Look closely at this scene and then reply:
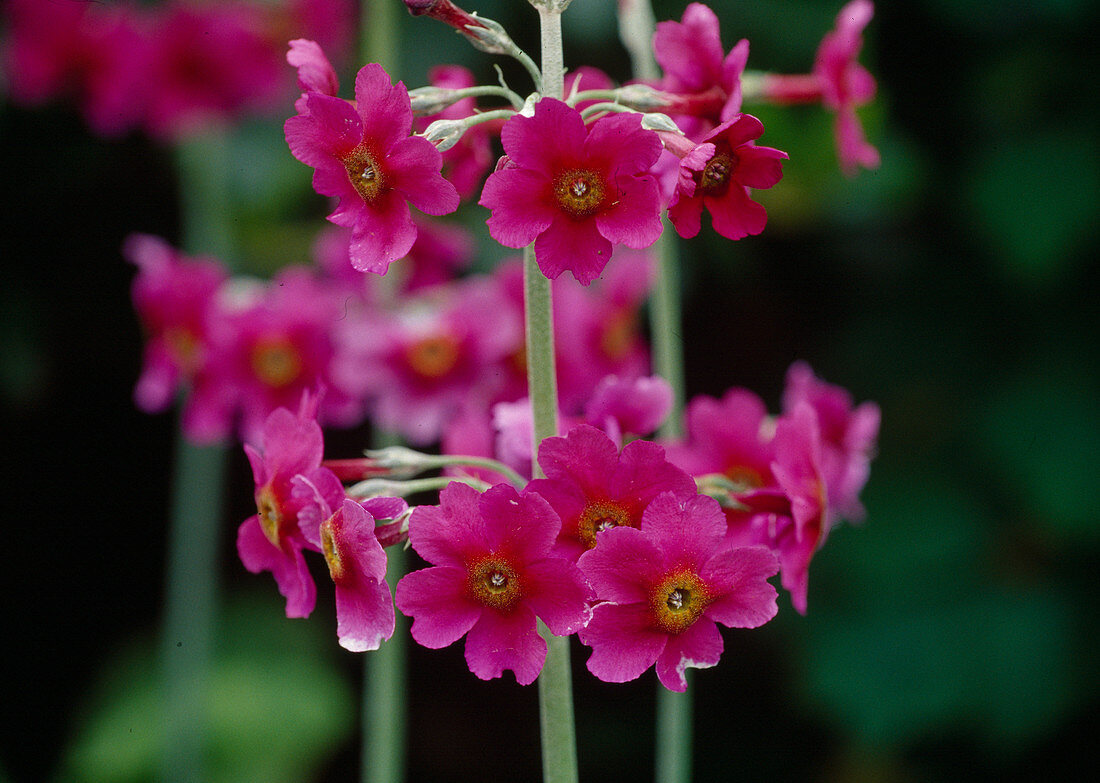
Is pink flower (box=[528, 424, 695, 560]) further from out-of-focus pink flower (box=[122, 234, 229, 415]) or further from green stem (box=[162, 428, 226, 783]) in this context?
green stem (box=[162, 428, 226, 783])

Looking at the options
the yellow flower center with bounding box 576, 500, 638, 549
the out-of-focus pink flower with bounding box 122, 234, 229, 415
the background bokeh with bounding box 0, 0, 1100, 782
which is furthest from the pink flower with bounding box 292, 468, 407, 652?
the background bokeh with bounding box 0, 0, 1100, 782

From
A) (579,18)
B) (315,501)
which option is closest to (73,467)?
(579,18)

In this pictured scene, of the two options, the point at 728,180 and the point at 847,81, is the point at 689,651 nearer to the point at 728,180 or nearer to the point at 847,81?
the point at 728,180

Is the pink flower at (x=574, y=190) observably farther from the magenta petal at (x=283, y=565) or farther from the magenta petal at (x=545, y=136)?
the magenta petal at (x=283, y=565)

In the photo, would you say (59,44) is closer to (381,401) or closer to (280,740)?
(381,401)

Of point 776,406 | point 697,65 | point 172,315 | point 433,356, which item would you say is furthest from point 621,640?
point 776,406
